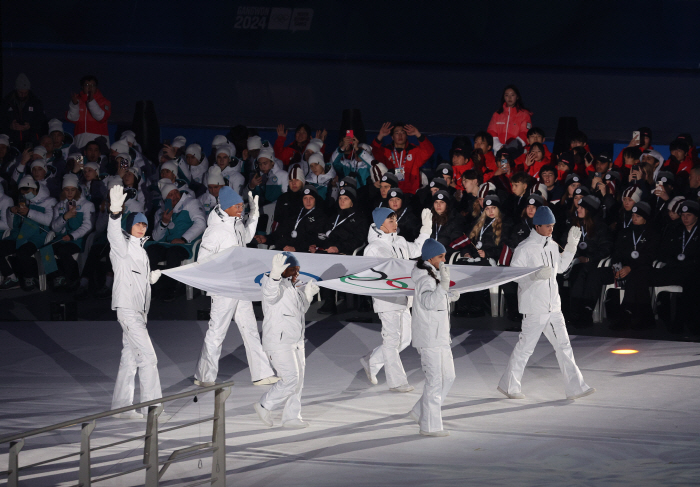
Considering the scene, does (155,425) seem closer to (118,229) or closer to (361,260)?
(118,229)

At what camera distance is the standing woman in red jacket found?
15188mm

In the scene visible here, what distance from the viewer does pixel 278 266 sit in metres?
8.50

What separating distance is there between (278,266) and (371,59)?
12.6 m

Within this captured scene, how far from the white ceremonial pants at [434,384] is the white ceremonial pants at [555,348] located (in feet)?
4.36

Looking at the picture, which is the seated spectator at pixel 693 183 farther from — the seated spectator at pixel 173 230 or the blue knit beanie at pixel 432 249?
the seated spectator at pixel 173 230

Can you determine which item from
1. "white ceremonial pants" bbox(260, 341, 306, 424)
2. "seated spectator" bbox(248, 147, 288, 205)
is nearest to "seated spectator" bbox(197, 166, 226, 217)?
"seated spectator" bbox(248, 147, 288, 205)

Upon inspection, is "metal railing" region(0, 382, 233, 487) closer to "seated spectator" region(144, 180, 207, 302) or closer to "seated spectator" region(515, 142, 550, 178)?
"seated spectator" region(144, 180, 207, 302)

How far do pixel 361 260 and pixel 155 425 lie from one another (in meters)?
4.16

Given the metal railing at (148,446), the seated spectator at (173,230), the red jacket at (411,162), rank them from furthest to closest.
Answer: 1. the red jacket at (411,162)
2. the seated spectator at (173,230)
3. the metal railing at (148,446)

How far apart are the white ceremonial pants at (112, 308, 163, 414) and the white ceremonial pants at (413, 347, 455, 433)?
96.6 inches

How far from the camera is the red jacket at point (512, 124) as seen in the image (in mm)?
15242

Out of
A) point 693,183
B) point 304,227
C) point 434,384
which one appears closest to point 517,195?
→ point 693,183

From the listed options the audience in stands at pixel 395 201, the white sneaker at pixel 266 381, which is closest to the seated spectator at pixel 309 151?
the audience in stands at pixel 395 201

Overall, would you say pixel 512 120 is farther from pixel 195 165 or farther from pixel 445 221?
pixel 195 165
